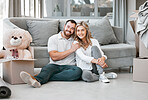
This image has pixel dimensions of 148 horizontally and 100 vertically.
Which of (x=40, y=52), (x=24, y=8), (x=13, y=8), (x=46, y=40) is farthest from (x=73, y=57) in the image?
(x=24, y=8)

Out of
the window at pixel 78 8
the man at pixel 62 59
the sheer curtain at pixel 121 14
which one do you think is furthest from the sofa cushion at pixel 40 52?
the window at pixel 78 8

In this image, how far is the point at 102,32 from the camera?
365 cm

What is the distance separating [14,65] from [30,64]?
18 cm

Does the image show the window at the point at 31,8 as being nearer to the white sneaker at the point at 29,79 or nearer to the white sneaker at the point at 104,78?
the white sneaker at the point at 104,78

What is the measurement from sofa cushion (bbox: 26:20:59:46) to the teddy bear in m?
0.70

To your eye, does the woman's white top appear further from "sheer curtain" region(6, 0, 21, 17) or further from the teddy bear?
"sheer curtain" region(6, 0, 21, 17)

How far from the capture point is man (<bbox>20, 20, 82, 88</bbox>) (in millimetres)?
2785

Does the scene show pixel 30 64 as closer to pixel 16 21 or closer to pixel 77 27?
pixel 77 27

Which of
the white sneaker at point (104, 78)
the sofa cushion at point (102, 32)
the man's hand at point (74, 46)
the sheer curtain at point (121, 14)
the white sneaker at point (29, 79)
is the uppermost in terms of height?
the sheer curtain at point (121, 14)

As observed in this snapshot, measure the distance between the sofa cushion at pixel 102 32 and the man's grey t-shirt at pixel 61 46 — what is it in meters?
0.69

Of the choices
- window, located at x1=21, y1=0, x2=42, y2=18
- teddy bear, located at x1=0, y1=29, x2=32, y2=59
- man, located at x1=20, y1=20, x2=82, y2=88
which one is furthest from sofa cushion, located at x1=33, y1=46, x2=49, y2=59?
window, located at x1=21, y1=0, x2=42, y2=18

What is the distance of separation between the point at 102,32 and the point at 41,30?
906mm

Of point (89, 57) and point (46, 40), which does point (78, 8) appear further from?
point (89, 57)

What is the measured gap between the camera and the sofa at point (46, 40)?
3.19 meters
